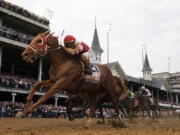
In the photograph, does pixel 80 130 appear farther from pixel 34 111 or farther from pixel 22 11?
pixel 22 11

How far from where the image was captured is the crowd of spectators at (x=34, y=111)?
898 inches

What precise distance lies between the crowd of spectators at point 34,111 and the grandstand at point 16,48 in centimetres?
385

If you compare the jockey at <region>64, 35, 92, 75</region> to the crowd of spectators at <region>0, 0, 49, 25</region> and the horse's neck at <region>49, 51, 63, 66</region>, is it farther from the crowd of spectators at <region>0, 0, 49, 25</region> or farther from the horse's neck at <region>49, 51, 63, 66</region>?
the crowd of spectators at <region>0, 0, 49, 25</region>

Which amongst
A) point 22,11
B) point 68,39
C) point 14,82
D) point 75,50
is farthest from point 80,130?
point 22,11

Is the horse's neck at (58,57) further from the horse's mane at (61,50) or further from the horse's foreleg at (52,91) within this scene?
the horse's foreleg at (52,91)

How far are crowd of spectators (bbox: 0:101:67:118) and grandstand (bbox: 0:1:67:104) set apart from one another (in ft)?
12.6

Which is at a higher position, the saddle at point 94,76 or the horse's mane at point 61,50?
the horse's mane at point 61,50

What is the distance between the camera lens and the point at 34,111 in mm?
24859

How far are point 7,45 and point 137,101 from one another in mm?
17976

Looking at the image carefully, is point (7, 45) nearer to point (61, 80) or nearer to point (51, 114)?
point (51, 114)

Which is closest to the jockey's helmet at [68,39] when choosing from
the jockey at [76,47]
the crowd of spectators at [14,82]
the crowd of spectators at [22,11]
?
the jockey at [76,47]

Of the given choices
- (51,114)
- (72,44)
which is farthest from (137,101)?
(72,44)

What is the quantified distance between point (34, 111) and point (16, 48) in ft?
35.7

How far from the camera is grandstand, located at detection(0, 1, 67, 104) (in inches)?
1131
